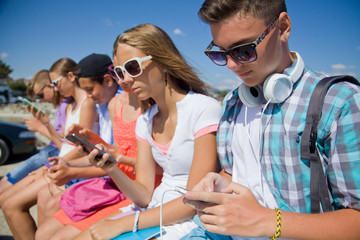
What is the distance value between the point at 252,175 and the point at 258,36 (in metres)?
0.77

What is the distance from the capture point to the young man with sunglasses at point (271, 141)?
102 cm

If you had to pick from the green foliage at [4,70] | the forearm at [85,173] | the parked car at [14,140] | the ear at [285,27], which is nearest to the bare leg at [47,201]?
the forearm at [85,173]

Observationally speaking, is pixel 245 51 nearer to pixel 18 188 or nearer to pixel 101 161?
pixel 101 161

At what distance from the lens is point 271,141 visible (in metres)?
1.29

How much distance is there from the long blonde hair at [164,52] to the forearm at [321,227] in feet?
4.26

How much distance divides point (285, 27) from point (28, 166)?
3639 millimetres

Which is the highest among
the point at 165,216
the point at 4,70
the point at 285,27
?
the point at 4,70

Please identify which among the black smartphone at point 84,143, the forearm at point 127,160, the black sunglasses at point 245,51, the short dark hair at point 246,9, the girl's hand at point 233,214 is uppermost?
the short dark hair at point 246,9

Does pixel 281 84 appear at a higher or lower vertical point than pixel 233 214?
higher

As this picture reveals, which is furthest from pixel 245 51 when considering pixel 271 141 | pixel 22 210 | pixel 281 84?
pixel 22 210

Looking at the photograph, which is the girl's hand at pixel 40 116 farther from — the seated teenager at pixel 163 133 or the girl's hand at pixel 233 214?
the girl's hand at pixel 233 214

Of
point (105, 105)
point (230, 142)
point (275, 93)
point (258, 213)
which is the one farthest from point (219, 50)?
point (105, 105)

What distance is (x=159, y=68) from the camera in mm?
2016

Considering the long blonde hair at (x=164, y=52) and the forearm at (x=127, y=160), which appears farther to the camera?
the forearm at (x=127, y=160)
